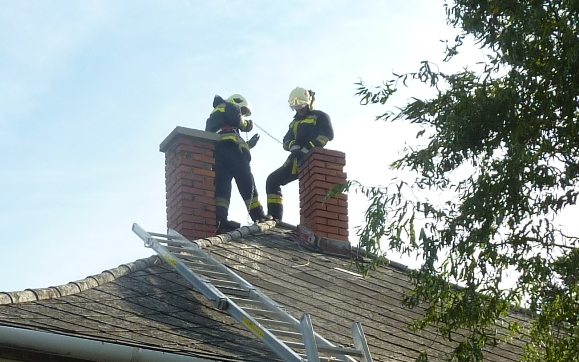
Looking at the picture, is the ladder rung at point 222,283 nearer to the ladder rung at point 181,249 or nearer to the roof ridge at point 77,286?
the roof ridge at point 77,286

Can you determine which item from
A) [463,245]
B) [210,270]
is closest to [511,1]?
[463,245]

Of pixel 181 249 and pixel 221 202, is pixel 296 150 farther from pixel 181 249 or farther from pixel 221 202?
pixel 181 249

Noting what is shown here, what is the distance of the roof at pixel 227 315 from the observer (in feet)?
21.6

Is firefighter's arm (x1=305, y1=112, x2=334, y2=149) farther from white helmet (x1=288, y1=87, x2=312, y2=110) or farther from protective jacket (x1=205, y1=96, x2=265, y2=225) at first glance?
protective jacket (x1=205, y1=96, x2=265, y2=225)

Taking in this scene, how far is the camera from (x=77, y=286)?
7.37m

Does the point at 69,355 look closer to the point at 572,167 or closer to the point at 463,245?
the point at 463,245

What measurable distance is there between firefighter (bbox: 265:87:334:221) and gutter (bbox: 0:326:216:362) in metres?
5.87

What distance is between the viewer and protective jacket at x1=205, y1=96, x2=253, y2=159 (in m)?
11.9

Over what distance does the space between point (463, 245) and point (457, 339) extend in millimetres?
2535

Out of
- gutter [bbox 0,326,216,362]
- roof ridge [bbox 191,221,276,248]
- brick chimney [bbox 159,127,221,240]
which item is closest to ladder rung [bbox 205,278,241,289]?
roof ridge [bbox 191,221,276,248]

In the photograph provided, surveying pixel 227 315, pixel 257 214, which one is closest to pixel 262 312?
pixel 227 315

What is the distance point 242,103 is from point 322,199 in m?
2.00

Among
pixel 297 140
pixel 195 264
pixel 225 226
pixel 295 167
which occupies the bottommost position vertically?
pixel 195 264

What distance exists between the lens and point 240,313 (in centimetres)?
713
